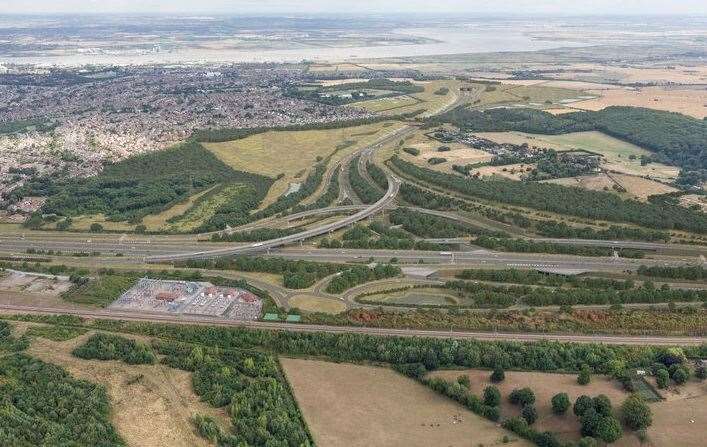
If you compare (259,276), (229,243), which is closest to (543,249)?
(259,276)

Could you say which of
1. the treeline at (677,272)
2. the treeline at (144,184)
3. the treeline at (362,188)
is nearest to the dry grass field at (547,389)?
the treeline at (677,272)

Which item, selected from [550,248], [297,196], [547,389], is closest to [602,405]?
[547,389]

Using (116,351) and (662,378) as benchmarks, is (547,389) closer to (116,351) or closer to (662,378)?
(662,378)

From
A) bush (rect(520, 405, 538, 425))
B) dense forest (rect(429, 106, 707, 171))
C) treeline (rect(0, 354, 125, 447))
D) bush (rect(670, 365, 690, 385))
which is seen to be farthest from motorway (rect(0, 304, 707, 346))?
dense forest (rect(429, 106, 707, 171))

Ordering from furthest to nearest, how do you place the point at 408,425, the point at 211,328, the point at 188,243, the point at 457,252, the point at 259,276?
the point at 188,243, the point at 457,252, the point at 259,276, the point at 211,328, the point at 408,425

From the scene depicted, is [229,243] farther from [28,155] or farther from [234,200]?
[28,155]

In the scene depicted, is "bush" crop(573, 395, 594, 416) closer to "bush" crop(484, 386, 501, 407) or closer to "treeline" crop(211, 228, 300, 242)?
"bush" crop(484, 386, 501, 407)

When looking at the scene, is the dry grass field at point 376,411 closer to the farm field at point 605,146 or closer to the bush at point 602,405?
the bush at point 602,405
